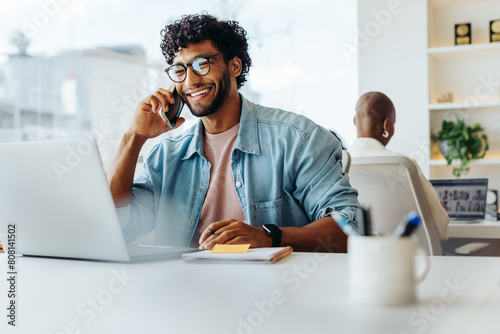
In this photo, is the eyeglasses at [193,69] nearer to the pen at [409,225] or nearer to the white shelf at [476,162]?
the pen at [409,225]

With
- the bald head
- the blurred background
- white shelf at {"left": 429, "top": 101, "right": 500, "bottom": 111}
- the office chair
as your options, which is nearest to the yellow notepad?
the office chair

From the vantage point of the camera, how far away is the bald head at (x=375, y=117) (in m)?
2.61

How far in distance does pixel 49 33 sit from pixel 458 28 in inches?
133

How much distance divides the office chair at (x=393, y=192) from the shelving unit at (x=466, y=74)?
2006mm

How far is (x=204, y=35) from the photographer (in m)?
1.73

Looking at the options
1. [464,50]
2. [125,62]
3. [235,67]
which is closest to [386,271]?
[235,67]

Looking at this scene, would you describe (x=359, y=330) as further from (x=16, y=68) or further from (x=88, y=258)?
(x=16, y=68)

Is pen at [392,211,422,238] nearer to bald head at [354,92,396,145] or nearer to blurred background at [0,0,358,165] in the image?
bald head at [354,92,396,145]

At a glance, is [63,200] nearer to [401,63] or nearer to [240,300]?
[240,300]

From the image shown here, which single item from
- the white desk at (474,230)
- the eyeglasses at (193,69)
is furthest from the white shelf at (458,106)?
the eyeglasses at (193,69)

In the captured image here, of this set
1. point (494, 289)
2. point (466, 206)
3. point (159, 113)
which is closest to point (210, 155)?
point (159, 113)

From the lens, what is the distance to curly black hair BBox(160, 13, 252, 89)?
5.61ft

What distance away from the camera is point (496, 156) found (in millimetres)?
4012

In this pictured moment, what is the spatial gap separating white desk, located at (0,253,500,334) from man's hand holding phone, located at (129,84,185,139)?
0.70 m
